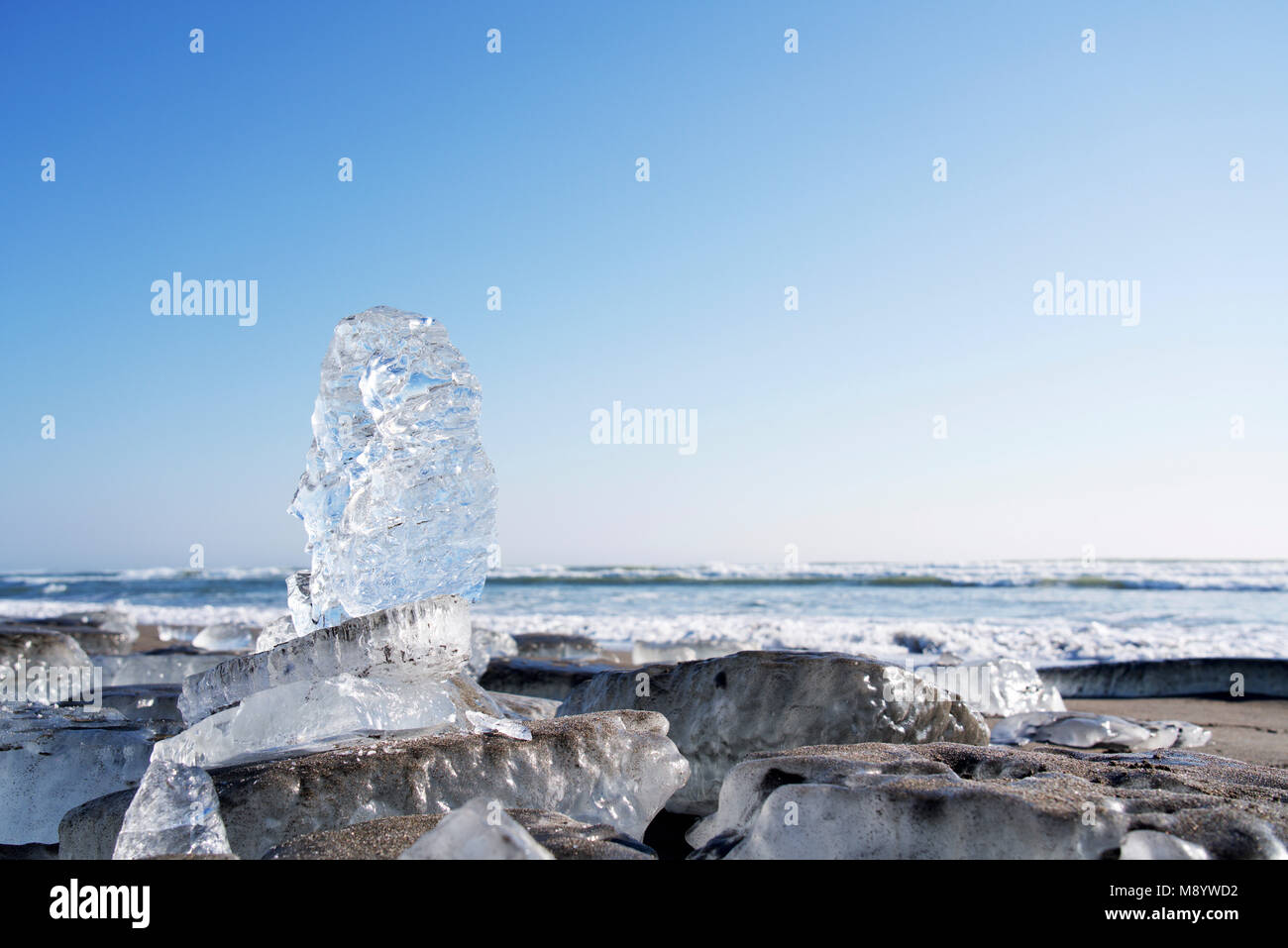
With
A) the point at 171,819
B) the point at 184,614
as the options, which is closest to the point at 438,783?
the point at 171,819

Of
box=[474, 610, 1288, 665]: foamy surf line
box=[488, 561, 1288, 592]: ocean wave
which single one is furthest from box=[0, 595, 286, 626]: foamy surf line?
box=[488, 561, 1288, 592]: ocean wave

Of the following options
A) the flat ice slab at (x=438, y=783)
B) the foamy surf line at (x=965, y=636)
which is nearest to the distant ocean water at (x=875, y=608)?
the foamy surf line at (x=965, y=636)

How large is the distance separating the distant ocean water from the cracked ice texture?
643 cm

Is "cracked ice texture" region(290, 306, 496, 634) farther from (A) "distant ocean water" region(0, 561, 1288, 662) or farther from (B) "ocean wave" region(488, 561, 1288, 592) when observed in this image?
(B) "ocean wave" region(488, 561, 1288, 592)

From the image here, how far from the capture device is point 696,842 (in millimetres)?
2488

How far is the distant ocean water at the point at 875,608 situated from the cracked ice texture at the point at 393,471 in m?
6.43

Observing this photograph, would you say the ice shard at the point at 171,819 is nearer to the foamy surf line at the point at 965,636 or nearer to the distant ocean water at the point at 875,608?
the foamy surf line at the point at 965,636

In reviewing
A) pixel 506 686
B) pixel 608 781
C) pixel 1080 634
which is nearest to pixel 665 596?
pixel 1080 634

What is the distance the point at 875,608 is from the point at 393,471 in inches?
573

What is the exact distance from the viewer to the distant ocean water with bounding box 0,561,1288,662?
31.1 feet

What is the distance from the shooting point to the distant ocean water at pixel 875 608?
31.1ft

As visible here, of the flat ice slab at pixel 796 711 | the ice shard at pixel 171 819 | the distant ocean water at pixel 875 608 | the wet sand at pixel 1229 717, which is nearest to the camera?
the ice shard at pixel 171 819
